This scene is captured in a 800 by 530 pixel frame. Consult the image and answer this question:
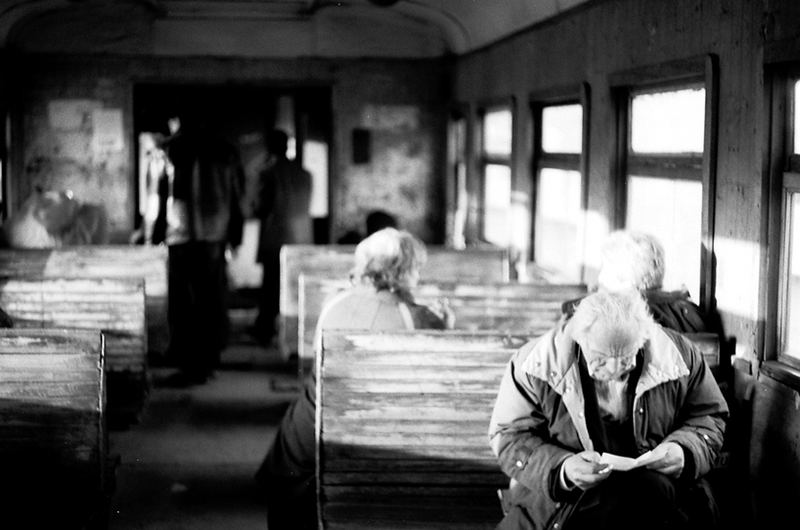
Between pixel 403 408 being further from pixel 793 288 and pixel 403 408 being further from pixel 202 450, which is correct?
pixel 202 450

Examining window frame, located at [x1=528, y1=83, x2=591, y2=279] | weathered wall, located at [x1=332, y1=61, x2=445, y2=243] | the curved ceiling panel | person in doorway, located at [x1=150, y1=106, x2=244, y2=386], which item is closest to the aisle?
person in doorway, located at [x1=150, y1=106, x2=244, y2=386]

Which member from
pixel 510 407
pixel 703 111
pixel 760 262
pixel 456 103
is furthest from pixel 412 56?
pixel 510 407

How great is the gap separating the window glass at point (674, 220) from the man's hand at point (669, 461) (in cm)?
205

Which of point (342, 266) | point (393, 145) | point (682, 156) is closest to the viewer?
point (682, 156)

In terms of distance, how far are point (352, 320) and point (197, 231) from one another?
4.21 metres

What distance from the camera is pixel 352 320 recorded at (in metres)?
5.30

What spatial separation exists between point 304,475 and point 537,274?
384 cm

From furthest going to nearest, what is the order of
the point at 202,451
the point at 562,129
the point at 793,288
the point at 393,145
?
the point at 393,145
the point at 562,129
the point at 202,451
the point at 793,288

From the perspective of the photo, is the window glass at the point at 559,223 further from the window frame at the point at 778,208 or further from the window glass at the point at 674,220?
the window frame at the point at 778,208

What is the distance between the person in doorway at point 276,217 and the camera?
36.1 ft

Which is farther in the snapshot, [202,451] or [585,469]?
[202,451]

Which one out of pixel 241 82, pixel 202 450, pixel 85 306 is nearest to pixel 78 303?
pixel 85 306

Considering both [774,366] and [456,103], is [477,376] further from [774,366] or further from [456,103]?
[456,103]

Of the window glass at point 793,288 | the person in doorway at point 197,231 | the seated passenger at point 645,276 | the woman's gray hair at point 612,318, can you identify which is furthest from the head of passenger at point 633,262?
the person in doorway at point 197,231
